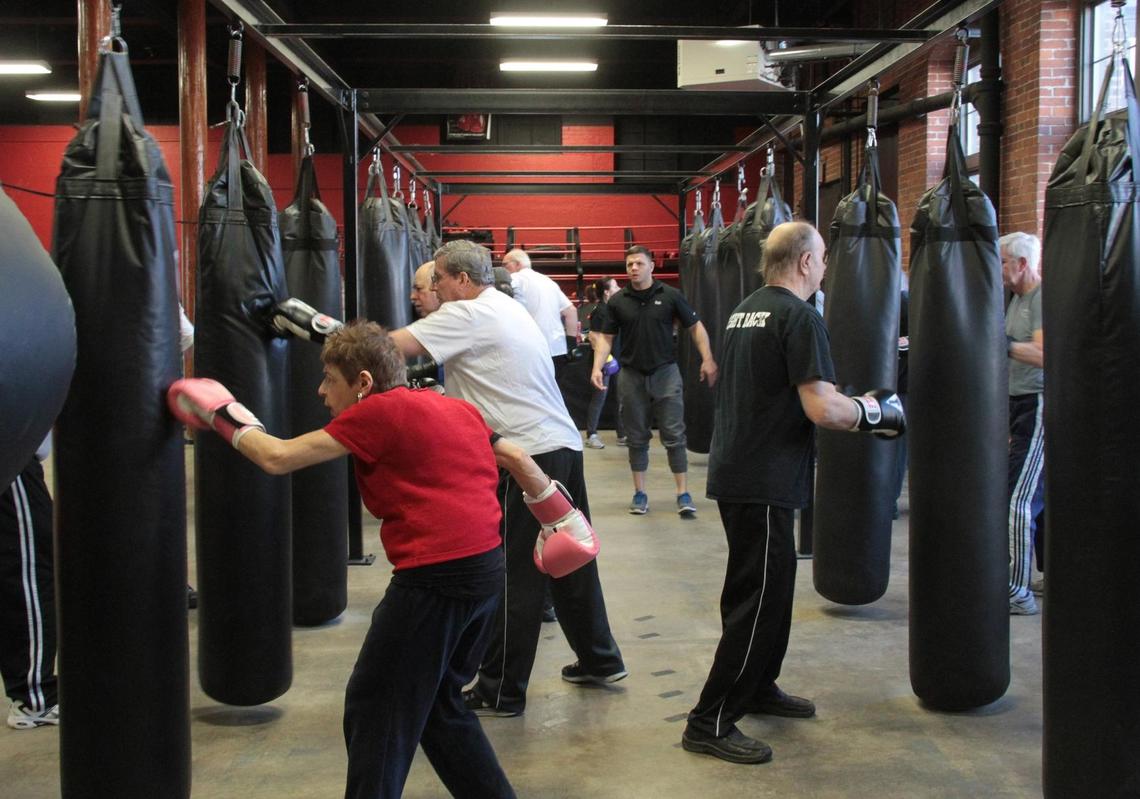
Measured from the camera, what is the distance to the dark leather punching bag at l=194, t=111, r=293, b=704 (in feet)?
10.3

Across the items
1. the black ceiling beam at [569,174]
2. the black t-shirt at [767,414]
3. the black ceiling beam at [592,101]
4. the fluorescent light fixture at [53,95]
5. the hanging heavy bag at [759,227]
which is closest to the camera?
the black t-shirt at [767,414]

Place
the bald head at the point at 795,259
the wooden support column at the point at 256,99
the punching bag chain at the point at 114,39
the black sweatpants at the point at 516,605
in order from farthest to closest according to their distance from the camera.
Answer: the wooden support column at the point at 256,99
the black sweatpants at the point at 516,605
the bald head at the point at 795,259
the punching bag chain at the point at 114,39

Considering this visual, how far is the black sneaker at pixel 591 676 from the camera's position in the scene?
12.8 ft

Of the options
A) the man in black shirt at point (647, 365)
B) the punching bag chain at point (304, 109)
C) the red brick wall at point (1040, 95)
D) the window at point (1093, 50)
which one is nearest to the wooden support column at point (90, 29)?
the punching bag chain at point (304, 109)

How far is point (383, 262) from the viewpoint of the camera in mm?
6125

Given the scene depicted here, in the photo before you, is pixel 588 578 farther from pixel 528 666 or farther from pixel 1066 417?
pixel 1066 417

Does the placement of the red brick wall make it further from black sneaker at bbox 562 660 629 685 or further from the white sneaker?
the white sneaker

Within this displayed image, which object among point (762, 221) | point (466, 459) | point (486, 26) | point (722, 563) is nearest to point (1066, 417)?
point (466, 459)

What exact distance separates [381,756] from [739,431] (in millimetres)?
1446

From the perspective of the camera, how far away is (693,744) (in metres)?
3.27

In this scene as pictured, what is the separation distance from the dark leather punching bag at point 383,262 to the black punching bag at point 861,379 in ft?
8.54

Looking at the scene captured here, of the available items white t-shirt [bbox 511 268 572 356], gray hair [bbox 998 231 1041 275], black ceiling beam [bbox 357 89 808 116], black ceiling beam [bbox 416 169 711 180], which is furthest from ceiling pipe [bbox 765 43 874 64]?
gray hair [bbox 998 231 1041 275]

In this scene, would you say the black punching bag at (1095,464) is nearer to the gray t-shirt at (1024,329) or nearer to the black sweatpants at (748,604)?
the black sweatpants at (748,604)

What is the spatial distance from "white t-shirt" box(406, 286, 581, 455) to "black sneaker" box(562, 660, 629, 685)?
87 centimetres
